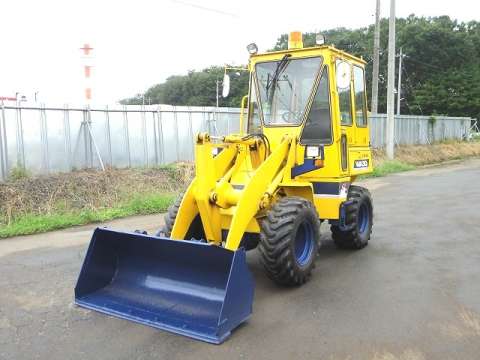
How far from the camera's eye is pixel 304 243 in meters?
5.69

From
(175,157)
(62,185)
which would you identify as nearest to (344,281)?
(62,185)

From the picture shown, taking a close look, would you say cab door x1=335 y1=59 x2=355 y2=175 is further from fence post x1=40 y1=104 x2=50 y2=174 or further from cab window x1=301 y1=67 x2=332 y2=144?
fence post x1=40 y1=104 x2=50 y2=174

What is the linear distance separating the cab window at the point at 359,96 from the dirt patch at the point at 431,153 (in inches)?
571

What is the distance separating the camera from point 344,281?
5.95 m

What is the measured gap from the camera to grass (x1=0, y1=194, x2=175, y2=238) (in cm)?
A: 905

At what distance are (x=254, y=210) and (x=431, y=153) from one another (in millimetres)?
24565

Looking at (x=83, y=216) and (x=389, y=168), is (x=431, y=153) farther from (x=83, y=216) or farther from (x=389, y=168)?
(x=83, y=216)

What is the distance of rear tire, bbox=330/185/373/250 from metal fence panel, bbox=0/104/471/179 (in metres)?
7.48

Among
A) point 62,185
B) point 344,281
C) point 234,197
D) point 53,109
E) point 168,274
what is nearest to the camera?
point 168,274

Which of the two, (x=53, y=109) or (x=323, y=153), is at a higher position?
(x=53, y=109)

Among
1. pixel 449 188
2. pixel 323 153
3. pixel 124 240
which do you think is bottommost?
pixel 449 188

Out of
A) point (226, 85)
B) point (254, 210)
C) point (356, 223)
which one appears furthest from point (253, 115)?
point (356, 223)

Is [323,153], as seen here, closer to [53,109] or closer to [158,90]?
[53,109]

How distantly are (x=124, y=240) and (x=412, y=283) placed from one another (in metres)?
3.38
